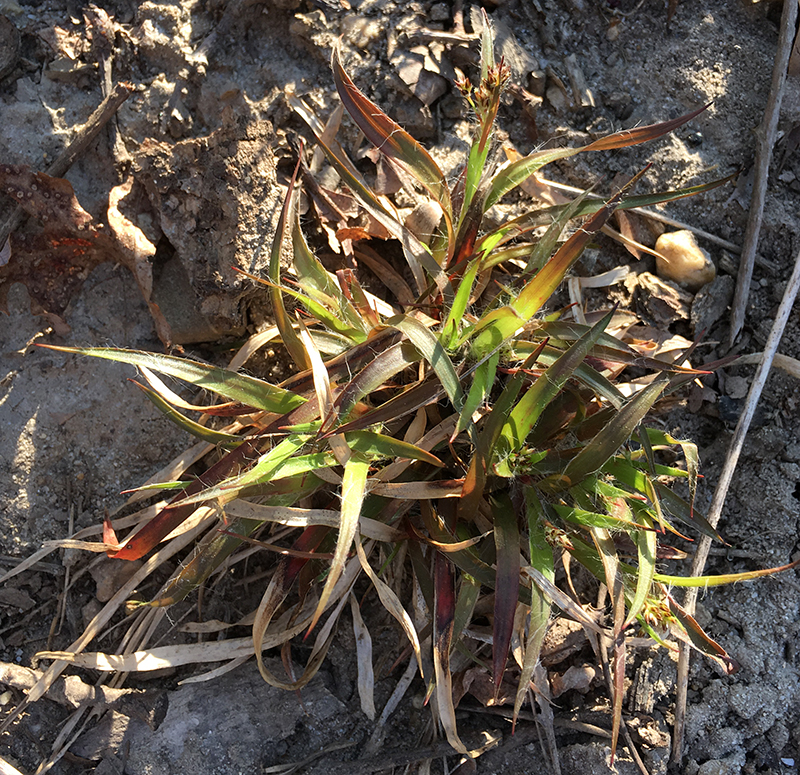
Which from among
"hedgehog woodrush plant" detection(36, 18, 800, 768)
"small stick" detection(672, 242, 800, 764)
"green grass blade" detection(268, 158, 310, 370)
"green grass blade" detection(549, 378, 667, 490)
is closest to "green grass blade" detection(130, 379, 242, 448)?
"hedgehog woodrush plant" detection(36, 18, 800, 768)

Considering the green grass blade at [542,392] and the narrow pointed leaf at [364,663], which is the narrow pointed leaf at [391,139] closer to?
the green grass blade at [542,392]

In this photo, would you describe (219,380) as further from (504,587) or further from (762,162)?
(762,162)

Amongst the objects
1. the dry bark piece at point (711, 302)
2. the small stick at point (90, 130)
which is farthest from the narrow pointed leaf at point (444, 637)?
the small stick at point (90, 130)

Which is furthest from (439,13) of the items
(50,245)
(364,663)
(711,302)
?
(364,663)

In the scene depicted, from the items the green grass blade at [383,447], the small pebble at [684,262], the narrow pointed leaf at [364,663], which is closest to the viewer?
the green grass blade at [383,447]

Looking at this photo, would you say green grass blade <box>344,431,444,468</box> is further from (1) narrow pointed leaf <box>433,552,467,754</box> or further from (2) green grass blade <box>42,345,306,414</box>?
(1) narrow pointed leaf <box>433,552,467,754</box>

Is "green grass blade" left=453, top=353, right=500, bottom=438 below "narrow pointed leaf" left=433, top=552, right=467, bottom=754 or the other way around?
the other way around
